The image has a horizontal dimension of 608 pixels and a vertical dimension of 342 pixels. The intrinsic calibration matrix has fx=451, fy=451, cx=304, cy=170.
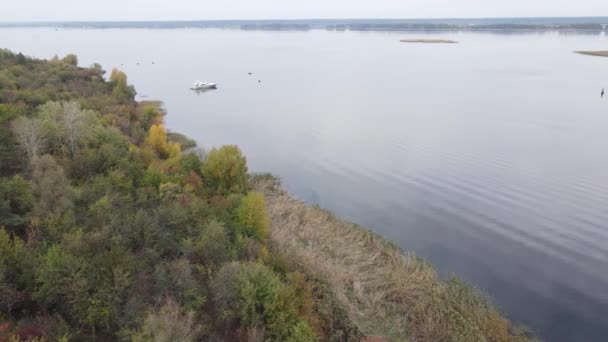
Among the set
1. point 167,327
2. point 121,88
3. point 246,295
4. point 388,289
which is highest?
point 167,327

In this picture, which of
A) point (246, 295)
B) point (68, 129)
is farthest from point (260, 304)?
point (68, 129)

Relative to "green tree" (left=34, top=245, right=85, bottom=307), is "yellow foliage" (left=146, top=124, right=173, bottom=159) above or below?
below

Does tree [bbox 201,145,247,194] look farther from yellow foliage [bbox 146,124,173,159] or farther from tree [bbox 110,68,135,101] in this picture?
tree [bbox 110,68,135,101]

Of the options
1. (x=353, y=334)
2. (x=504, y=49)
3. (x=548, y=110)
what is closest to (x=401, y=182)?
A: (x=353, y=334)

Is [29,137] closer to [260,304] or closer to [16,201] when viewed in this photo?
[16,201]

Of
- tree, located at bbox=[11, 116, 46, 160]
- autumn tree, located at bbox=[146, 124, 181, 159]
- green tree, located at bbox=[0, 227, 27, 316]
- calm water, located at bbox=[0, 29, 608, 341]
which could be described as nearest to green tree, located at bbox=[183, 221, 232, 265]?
green tree, located at bbox=[0, 227, 27, 316]

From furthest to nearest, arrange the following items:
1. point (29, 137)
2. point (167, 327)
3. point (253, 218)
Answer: point (29, 137) < point (253, 218) < point (167, 327)

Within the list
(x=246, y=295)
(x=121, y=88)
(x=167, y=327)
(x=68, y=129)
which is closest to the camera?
(x=167, y=327)
